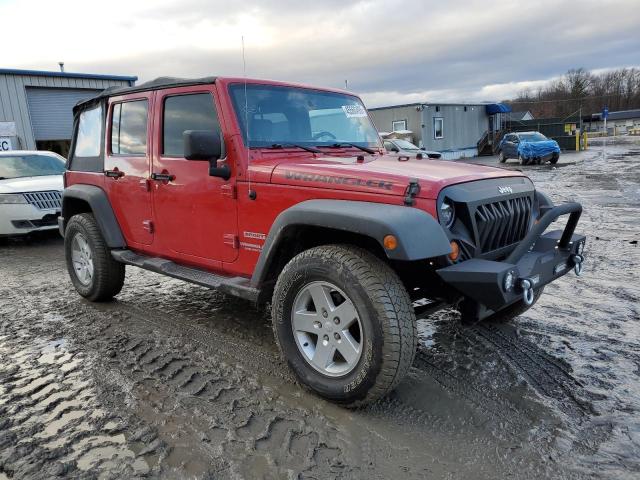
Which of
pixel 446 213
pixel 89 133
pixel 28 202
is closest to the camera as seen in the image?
pixel 446 213

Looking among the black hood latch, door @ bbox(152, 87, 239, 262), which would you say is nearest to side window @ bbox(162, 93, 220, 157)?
door @ bbox(152, 87, 239, 262)

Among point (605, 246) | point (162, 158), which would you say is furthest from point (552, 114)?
point (162, 158)

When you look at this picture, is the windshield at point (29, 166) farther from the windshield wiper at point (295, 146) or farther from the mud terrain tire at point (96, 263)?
the windshield wiper at point (295, 146)

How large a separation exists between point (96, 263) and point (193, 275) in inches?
58.3

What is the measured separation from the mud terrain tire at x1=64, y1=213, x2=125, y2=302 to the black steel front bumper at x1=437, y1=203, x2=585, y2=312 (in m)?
3.43

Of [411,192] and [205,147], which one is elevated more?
[205,147]

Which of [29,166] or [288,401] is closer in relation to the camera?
[288,401]

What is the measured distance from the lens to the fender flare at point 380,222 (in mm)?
2512

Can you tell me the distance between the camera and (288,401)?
3043 millimetres

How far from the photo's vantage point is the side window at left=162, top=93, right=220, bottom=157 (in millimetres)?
3697

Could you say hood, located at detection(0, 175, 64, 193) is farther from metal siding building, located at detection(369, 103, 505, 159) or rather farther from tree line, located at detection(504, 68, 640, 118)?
tree line, located at detection(504, 68, 640, 118)

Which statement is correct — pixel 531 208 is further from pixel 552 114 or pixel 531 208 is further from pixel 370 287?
pixel 552 114

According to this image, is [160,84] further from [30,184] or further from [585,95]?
[585,95]

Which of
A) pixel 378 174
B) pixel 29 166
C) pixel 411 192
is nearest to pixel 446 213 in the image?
pixel 411 192
